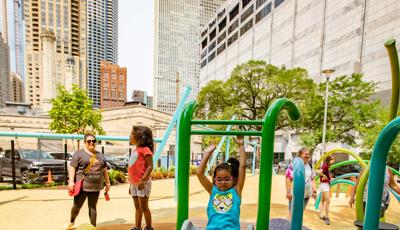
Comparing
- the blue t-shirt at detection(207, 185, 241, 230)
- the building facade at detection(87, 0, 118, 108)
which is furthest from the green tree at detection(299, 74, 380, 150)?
the building facade at detection(87, 0, 118, 108)

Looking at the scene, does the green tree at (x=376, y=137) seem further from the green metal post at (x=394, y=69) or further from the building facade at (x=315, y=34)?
the green metal post at (x=394, y=69)

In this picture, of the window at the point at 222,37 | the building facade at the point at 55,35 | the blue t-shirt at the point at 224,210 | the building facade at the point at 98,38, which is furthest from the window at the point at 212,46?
the building facade at the point at 98,38

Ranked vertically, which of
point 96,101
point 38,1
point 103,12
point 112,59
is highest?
point 103,12

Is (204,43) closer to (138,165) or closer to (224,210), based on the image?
(138,165)

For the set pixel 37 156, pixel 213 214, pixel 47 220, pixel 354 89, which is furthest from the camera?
pixel 354 89

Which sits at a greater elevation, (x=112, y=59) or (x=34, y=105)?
(x=112, y=59)

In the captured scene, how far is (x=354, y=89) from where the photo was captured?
18.8 m

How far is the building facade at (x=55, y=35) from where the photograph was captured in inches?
3602

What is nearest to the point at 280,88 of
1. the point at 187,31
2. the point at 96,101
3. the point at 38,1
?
the point at 38,1

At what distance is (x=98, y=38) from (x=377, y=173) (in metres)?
169

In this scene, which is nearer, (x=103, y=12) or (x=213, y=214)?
(x=213, y=214)

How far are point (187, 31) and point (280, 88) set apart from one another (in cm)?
11822

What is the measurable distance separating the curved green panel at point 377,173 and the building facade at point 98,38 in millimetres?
154237

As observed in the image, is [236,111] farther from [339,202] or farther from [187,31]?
[187,31]
